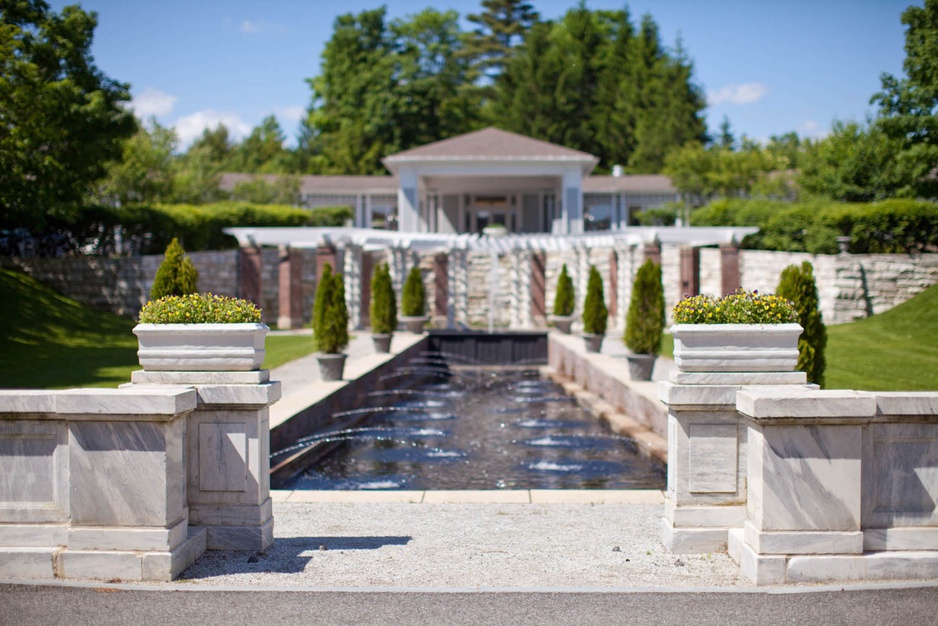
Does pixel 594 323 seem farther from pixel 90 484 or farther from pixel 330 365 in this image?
pixel 90 484

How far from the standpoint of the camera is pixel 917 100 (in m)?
23.1

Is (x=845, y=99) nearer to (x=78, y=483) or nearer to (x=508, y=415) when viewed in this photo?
(x=508, y=415)

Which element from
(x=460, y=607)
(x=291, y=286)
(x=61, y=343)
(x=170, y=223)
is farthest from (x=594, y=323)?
(x=460, y=607)

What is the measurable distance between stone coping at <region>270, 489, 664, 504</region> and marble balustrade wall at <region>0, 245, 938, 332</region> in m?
9.77

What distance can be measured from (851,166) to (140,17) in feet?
79.6

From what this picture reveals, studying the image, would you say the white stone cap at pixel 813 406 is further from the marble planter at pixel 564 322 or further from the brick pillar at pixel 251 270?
the brick pillar at pixel 251 270

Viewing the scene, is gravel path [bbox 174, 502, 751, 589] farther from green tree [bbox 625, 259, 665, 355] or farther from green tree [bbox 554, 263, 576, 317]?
green tree [bbox 554, 263, 576, 317]

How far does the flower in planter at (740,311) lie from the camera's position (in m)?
6.59

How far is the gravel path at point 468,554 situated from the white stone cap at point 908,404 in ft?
4.54

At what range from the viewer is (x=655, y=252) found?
27.3 metres

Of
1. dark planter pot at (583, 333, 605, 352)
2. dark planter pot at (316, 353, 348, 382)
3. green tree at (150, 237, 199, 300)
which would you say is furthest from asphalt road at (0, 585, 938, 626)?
dark planter pot at (583, 333, 605, 352)

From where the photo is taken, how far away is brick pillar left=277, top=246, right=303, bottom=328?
28.8 m

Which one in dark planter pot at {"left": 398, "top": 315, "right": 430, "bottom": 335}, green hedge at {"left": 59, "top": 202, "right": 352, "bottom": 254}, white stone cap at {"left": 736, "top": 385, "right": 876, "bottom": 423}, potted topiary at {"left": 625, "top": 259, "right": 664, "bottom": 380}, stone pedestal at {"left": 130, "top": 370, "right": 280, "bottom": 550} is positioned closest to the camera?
white stone cap at {"left": 736, "top": 385, "right": 876, "bottom": 423}

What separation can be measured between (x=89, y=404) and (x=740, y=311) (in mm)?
4411
